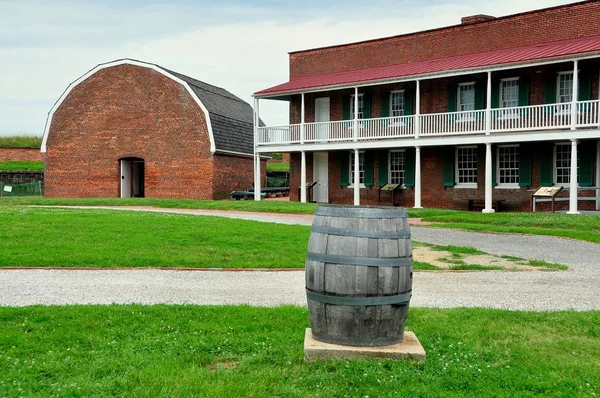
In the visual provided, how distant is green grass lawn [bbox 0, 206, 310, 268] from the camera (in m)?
11.6

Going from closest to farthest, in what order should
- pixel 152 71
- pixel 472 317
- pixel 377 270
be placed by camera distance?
pixel 377 270, pixel 472 317, pixel 152 71

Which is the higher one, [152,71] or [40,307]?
[152,71]

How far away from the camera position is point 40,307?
7367 millimetres

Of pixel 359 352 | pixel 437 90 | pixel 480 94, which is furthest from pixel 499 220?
pixel 359 352

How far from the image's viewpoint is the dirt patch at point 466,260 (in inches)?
458

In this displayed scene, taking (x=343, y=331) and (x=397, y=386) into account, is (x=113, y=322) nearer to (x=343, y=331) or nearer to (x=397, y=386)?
(x=343, y=331)

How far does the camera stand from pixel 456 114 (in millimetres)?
26672

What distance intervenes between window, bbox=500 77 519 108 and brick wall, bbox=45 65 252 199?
14.4 metres

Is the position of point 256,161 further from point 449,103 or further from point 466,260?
point 466,260

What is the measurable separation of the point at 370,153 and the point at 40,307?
926 inches

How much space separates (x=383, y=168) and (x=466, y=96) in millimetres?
4866

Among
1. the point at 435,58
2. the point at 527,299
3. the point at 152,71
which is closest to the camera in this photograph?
the point at 527,299

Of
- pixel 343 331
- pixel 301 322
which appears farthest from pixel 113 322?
pixel 343 331

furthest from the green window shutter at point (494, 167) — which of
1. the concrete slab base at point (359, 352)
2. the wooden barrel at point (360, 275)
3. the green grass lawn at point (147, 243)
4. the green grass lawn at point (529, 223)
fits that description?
the concrete slab base at point (359, 352)
